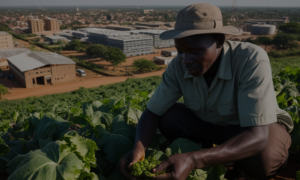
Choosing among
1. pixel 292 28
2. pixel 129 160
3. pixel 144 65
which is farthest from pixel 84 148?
pixel 292 28

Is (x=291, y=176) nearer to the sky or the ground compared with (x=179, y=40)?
nearer to the ground

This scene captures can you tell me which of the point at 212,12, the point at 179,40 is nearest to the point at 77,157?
the point at 179,40

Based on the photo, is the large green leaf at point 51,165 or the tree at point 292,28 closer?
the large green leaf at point 51,165

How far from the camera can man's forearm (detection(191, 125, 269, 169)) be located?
68.6 inches

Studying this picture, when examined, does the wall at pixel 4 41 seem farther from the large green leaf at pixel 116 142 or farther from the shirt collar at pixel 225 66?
the shirt collar at pixel 225 66

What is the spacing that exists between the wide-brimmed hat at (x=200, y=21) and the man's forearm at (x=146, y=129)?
0.87 metres

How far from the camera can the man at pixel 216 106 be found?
1814 millimetres

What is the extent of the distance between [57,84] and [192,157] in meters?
27.4

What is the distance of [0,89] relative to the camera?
23.1m

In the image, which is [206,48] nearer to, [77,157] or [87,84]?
[77,157]

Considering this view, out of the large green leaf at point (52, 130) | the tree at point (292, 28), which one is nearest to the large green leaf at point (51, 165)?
the large green leaf at point (52, 130)

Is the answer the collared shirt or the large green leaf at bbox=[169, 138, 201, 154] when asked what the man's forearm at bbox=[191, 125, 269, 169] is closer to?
the collared shirt

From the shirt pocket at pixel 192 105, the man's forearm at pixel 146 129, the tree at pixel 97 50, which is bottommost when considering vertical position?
the tree at pixel 97 50

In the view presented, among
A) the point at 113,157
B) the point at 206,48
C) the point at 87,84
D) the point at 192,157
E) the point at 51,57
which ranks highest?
the point at 206,48
